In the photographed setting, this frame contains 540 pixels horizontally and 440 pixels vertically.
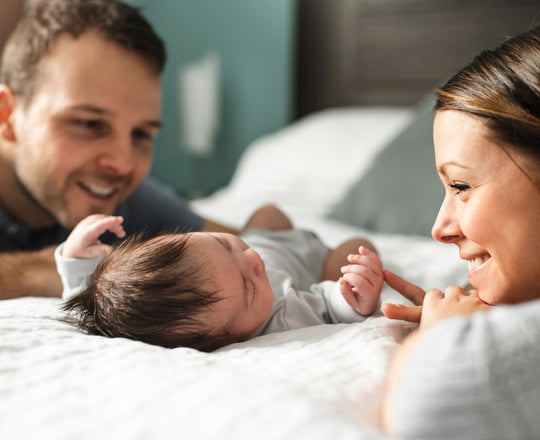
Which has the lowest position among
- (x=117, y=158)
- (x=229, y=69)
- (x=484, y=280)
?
(x=484, y=280)

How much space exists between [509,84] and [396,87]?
222cm

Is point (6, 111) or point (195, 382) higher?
point (6, 111)

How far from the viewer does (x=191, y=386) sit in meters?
0.52

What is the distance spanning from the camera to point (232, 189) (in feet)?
8.58

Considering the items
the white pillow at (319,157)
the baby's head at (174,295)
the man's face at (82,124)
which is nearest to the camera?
the baby's head at (174,295)

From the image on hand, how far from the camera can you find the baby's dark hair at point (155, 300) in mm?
740

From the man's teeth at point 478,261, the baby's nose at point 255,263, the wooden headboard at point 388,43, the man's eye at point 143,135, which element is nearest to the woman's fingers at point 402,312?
the man's teeth at point 478,261

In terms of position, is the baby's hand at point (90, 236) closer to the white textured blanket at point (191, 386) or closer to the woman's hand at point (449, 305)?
the white textured blanket at point (191, 386)

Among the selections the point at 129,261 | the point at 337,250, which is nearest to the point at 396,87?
the point at 337,250

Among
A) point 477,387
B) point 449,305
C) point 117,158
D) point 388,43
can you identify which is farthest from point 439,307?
point 388,43

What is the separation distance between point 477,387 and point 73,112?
3.64 feet

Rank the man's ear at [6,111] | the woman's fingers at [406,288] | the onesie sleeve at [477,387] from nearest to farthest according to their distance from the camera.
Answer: the onesie sleeve at [477,387] → the woman's fingers at [406,288] → the man's ear at [6,111]

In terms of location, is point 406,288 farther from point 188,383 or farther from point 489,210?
point 188,383

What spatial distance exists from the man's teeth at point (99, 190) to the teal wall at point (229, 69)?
6.19 ft
